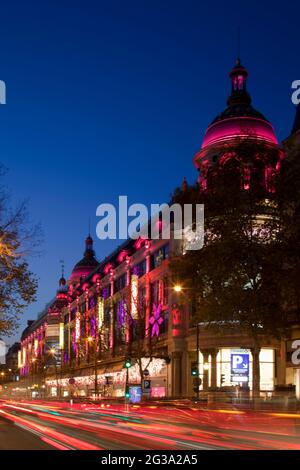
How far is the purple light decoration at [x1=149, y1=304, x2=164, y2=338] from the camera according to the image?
71.2 m

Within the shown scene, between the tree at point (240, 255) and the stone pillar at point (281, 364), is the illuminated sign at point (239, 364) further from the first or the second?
the tree at point (240, 255)

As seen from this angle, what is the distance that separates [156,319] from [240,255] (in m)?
33.6

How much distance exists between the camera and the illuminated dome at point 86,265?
142m

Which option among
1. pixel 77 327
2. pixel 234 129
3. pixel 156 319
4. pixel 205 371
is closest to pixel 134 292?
pixel 156 319

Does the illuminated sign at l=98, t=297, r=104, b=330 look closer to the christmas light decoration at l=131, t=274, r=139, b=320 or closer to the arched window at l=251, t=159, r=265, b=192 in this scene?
the christmas light decoration at l=131, t=274, r=139, b=320

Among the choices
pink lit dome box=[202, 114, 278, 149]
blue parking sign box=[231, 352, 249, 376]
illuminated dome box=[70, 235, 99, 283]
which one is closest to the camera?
blue parking sign box=[231, 352, 249, 376]

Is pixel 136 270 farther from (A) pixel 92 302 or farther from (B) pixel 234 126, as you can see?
(A) pixel 92 302

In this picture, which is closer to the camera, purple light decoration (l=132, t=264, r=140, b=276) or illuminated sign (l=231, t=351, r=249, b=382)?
illuminated sign (l=231, t=351, r=249, b=382)

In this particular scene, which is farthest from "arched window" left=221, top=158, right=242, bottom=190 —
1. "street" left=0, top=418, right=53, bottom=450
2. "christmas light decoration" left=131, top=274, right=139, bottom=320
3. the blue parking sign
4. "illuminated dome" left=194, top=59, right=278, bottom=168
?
"christmas light decoration" left=131, top=274, right=139, bottom=320

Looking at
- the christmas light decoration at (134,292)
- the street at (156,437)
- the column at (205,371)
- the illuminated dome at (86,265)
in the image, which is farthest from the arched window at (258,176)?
the illuminated dome at (86,265)

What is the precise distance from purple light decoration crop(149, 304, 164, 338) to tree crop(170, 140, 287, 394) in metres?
28.8

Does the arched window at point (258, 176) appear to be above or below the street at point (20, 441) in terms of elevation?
above

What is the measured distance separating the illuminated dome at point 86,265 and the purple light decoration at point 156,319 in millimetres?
66695
